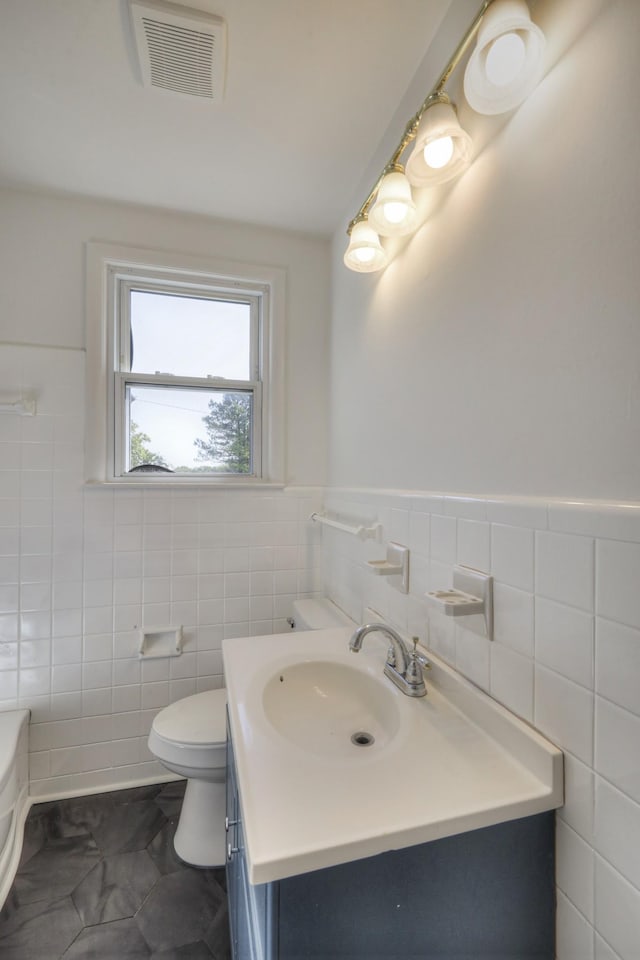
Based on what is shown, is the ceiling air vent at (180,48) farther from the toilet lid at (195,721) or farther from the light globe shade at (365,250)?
the toilet lid at (195,721)

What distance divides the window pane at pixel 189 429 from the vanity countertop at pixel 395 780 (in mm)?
1185

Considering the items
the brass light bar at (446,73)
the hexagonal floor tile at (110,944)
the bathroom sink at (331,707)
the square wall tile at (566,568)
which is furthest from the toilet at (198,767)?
the brass light bar at (446,73)

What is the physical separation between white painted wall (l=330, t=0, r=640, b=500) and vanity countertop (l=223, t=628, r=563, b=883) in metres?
0.47

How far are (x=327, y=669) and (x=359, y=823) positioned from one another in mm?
574

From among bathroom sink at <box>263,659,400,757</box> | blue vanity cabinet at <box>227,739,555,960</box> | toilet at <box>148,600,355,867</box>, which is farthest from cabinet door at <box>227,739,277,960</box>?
toilet at <box>148,600,355,867</box>

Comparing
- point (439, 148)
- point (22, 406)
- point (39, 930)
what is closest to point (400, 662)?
point (439, 148)

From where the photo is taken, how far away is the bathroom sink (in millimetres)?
964

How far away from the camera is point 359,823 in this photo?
0.60 m

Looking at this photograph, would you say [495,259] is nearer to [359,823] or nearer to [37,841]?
[359,823]

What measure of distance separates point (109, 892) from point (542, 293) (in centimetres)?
201

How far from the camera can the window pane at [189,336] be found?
74.0 inches

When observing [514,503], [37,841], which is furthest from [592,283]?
[37,841]

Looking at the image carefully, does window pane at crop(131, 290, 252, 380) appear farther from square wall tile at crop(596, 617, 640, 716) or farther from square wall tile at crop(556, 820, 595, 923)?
square wall tile at crop(556, 820, 595, 923)

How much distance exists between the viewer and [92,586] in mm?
1716
